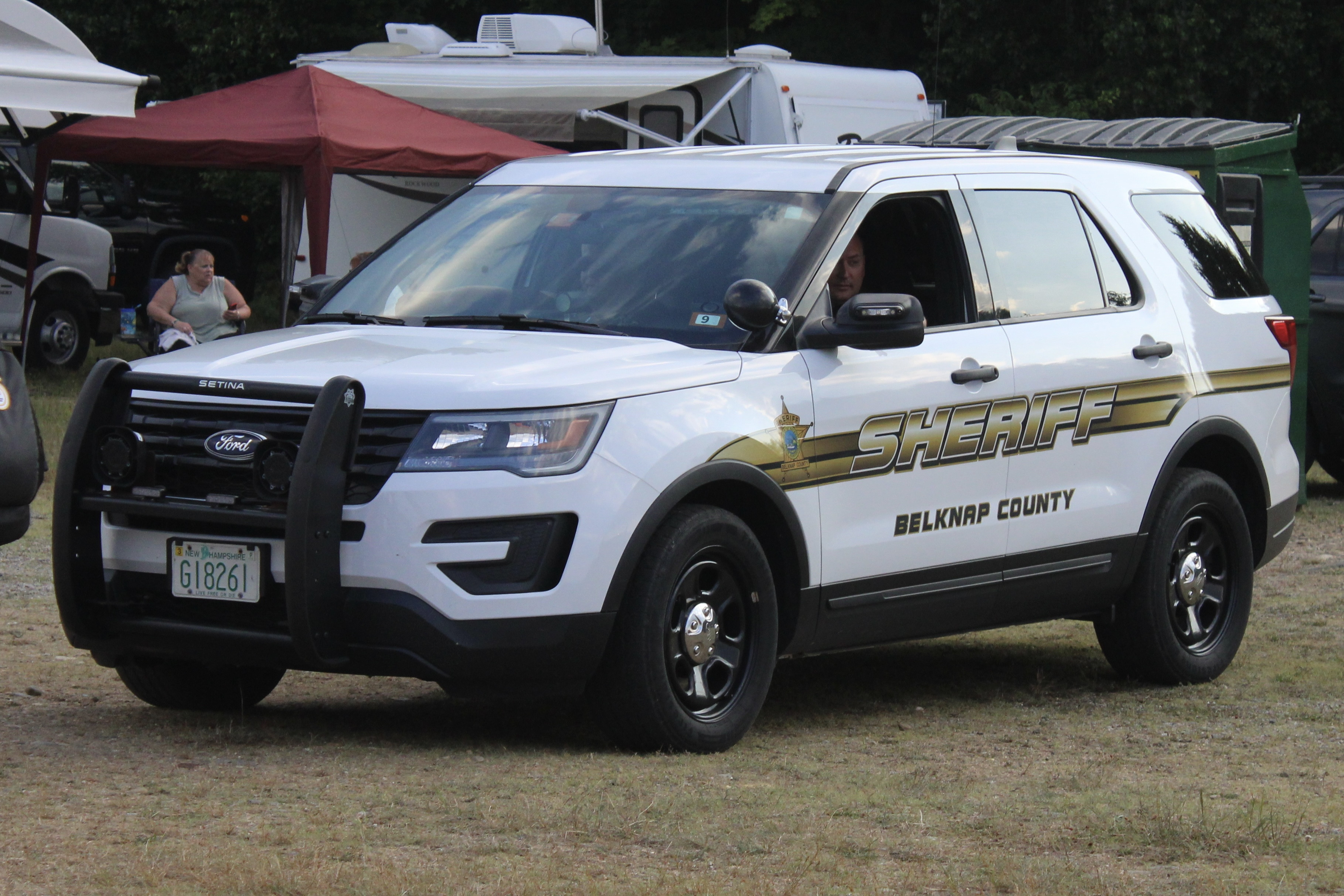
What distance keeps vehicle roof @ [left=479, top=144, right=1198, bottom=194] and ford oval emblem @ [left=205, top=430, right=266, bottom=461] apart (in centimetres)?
179

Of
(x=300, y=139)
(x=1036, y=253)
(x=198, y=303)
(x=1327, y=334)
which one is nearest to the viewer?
(x=1036, y=253)

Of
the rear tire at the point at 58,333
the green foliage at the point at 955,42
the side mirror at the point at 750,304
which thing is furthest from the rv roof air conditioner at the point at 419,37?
the side mirror at the point at 750,304

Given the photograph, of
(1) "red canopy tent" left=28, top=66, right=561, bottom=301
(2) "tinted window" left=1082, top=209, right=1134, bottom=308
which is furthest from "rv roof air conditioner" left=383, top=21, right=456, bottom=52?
(2) "tinted window" left=1082, top=209, right=1134, bottom=308

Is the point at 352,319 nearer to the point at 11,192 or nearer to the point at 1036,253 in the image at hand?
the point at 1036,253

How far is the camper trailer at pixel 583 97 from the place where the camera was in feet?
53.7

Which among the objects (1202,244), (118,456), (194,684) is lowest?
(194,684)

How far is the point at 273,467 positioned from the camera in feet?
17.7

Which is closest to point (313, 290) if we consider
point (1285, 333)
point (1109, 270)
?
point (1109, 270)

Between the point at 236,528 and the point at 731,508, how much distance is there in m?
1.48

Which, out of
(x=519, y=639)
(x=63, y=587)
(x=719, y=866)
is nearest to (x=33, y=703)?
(x=63, y=587)

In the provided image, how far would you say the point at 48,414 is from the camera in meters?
15.5

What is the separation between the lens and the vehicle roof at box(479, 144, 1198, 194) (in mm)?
6566

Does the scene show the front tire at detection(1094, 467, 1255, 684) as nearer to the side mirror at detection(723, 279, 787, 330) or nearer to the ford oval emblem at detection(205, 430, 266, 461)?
the side mirror at detection(723, 279, 787, 330)

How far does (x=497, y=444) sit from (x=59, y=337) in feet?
50.9
